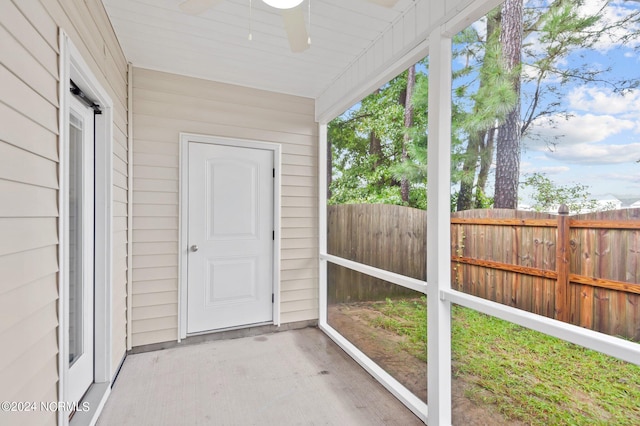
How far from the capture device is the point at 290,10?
5.03 ft

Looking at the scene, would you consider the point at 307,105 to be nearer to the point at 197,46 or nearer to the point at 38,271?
the point at 197,46

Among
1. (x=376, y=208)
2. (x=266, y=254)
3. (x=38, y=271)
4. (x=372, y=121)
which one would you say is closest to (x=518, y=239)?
(x=376, y=208)

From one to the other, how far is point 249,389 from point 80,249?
58.8 inches

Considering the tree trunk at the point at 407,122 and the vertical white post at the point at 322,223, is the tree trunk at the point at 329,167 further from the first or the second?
the tree trunk at the point at 407,122

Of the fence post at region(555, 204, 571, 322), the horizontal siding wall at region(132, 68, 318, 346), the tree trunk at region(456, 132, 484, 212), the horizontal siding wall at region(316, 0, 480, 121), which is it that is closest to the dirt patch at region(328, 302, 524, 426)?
the horizontal siding wall at region(132, 68, 318, 346)

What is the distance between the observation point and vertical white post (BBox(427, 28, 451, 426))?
74.4 inches

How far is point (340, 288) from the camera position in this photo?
11.4 ft

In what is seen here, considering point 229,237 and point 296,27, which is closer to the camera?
point 296,27

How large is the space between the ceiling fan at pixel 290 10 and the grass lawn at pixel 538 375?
5.75 ft

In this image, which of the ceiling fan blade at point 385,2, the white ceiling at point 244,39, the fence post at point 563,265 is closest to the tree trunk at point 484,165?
the fence post at point 563,265

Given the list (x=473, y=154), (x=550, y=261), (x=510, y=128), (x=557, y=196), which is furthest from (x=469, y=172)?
(x=550, y=261)

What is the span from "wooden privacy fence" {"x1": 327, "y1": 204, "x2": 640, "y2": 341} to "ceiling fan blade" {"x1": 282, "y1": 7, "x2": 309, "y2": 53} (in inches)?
50.5

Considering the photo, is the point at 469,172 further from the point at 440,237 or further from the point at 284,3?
the point at 284,3

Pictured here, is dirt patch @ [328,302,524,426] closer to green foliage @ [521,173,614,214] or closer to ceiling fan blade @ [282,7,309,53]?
green foliage @ [521,173,614,214]
